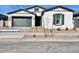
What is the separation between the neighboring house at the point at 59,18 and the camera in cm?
2708

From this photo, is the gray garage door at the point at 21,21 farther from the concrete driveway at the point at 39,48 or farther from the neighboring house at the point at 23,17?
the concrete driveway at the point at 39,48

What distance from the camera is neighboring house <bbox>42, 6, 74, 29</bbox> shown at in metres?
27.1

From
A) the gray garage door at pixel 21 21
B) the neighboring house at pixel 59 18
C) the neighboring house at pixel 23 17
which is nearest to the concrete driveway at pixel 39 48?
the neighboring house at pixel 59 18

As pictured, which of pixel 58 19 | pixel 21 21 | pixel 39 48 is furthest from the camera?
pixel 21 21

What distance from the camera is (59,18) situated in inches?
1078

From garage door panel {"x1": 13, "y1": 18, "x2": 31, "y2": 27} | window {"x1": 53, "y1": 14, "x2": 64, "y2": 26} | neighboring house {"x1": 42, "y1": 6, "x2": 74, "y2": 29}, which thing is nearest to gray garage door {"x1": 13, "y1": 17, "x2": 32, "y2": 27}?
garage door panel {"x1": 13, "y1": 18, "x2": 31, "y2": 27}

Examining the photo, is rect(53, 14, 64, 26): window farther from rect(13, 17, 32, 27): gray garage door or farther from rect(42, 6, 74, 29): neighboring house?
rect(13, 17, 32, 27): gray garage door

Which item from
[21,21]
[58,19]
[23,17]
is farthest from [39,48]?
[23,17]

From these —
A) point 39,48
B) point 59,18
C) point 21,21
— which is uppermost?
point 59,18

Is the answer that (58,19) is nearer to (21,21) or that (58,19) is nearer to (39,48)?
(21,21)

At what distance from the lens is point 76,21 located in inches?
1085
